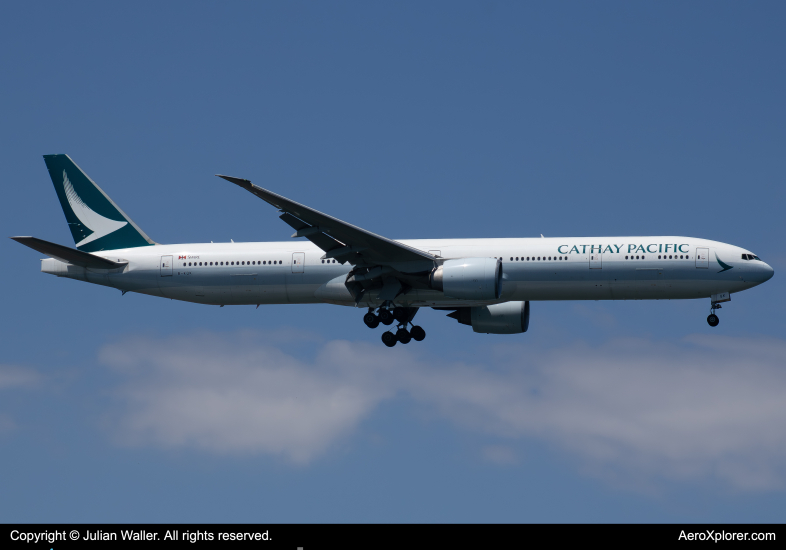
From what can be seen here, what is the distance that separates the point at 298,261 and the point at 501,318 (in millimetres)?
9636

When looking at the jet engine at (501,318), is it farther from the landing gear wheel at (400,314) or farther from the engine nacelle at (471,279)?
the engine nacelle at (471,279)

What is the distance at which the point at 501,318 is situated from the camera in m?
45.5

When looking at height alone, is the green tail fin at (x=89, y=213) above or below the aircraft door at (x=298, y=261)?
above

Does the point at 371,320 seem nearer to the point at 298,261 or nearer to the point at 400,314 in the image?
the point at 400,314

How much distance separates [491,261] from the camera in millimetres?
40031

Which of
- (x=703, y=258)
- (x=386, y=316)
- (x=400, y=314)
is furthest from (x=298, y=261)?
(x=703, y=258)

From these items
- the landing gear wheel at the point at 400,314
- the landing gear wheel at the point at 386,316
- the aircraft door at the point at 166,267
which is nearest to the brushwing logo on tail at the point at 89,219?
the aircraft door at the point at 166,267

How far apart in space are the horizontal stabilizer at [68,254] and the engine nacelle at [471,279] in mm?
14736

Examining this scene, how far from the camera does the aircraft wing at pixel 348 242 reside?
38.9 meters

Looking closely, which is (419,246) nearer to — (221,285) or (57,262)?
(221,285)

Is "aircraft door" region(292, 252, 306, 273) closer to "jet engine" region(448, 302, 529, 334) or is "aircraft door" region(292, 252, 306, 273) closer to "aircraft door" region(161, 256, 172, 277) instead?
"aircraft door" region(161, 256, 172, 277)

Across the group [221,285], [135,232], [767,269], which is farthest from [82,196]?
[767,269]

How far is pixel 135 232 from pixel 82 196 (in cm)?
362
